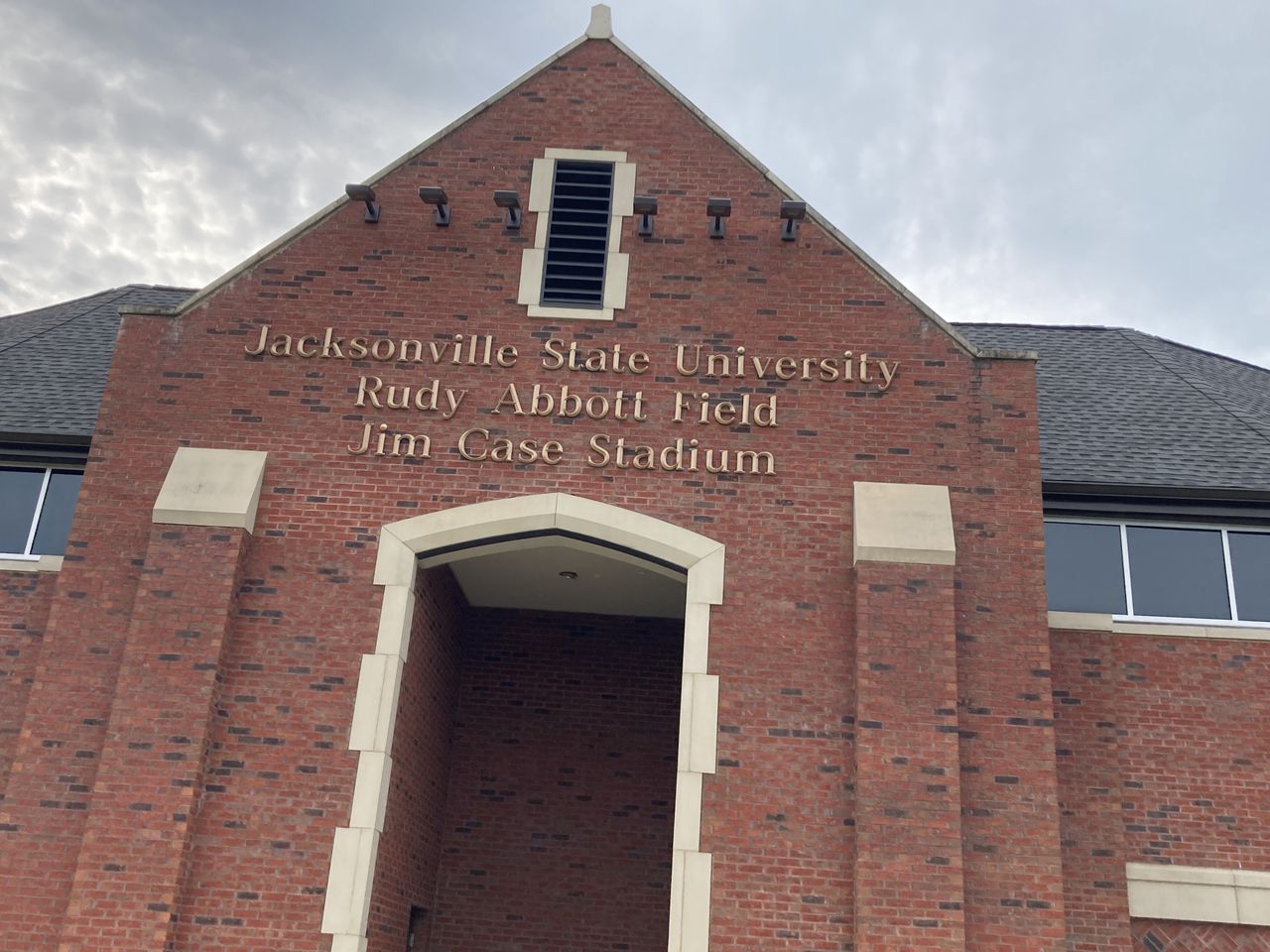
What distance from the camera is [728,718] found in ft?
33.7

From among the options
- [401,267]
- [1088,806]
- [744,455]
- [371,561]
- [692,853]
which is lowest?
[692,853]

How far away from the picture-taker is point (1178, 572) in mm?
12414

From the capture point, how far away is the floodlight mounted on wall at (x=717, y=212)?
11836 millimetres

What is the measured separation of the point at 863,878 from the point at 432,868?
5.59 m

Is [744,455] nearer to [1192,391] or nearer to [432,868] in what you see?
[432,868]

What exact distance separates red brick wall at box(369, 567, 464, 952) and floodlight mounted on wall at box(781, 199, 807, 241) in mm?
5024

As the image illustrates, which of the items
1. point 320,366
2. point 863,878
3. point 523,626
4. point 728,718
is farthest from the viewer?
point 523,626

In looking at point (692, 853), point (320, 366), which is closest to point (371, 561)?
point (320, 366)

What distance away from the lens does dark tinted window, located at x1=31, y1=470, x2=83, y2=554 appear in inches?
493

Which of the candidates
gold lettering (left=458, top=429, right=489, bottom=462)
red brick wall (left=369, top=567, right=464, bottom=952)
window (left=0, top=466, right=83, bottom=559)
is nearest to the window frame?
gold lettering (left=458, top=429, right=489, bottom=462)

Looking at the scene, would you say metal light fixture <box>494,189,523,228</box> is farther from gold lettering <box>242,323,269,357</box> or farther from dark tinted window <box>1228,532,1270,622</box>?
dark tinted window <box>1228,532,1270,622</box>

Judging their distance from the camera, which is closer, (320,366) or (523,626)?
(320,366)

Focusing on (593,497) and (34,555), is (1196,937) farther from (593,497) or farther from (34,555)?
(34,555)

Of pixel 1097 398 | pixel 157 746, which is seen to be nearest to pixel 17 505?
pixel 157 746
